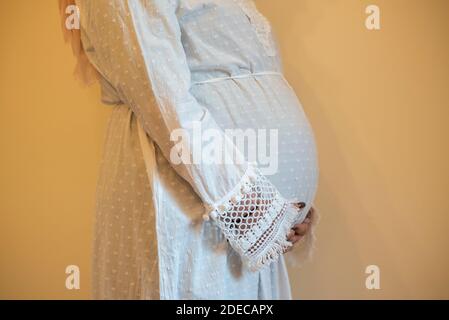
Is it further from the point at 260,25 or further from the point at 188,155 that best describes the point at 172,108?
the point at 260,25

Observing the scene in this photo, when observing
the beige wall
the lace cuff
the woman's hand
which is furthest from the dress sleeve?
the beige wall

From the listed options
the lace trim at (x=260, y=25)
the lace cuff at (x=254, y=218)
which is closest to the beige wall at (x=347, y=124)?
the lace trim at (x=260, y=25)

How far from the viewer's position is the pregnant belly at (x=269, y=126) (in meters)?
0.65

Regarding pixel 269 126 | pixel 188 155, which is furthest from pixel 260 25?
pixel 188 155

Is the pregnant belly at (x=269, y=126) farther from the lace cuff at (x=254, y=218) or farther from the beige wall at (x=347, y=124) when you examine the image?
the beige wall at (x=347, y=124)

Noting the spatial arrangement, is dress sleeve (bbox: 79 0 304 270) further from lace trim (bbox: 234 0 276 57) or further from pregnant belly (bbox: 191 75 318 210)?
lace trim (bbox: 234 0 276 57)

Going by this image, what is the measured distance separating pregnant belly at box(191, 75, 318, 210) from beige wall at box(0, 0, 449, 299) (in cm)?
33

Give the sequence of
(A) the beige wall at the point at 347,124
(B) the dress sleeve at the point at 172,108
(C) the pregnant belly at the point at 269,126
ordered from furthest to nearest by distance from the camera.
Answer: (A) the beige wall at the point at 347,124
(C) the pregnant belly at the point at 269,126
(B) the dress sleeve at the point at 172,108

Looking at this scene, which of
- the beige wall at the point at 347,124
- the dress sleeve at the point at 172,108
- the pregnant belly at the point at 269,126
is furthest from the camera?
the beige wall at the point at 347,124

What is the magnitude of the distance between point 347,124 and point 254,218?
534 mm

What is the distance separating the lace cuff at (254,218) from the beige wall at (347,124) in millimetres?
475

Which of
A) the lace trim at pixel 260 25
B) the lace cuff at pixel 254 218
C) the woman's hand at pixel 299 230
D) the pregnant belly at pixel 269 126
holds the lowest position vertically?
the woman's hand at pixel 299 230

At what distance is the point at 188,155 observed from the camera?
56 cm

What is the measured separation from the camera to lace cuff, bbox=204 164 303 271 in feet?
1.90
